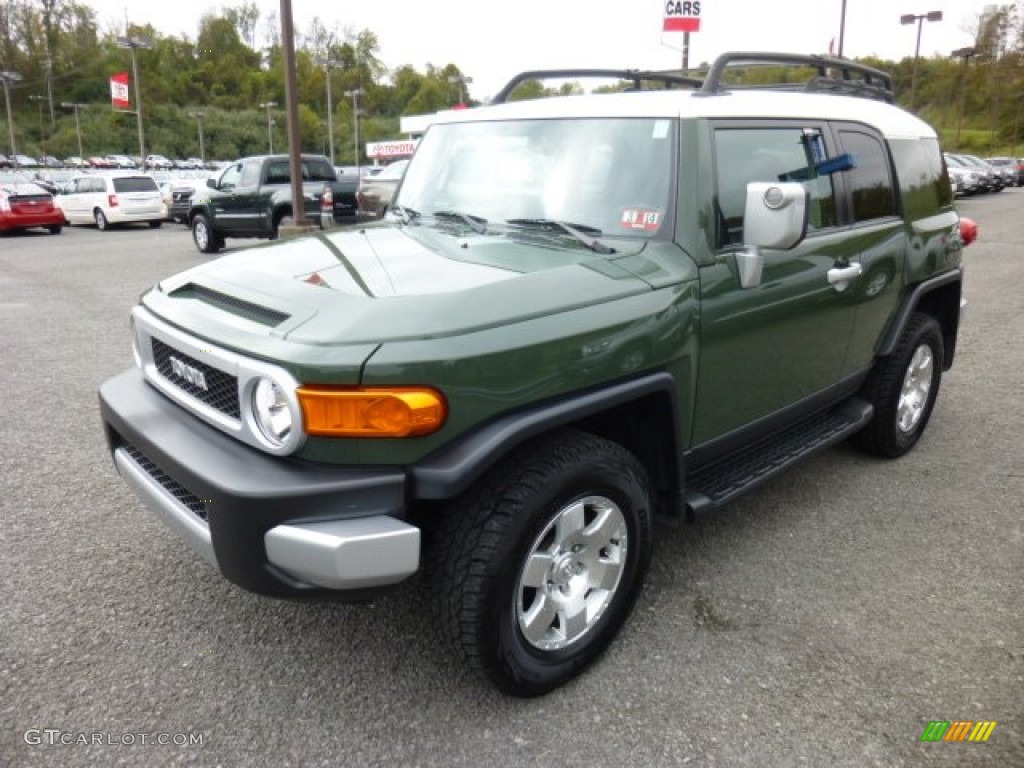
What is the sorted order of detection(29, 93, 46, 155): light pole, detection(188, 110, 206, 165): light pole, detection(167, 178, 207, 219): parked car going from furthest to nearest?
detection(29, 93, 46, 155): light pole, detection(188, 110, 206, 165): light pole, detection(167, 178, 207, 219): parked car

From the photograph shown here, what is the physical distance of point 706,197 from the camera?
9.75 ft

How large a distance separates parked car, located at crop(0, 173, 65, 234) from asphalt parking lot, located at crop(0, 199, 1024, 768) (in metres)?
17.9

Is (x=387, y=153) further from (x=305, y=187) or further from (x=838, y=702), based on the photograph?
(x=838, y=702)

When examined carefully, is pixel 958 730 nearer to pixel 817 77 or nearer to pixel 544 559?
pixel 544 559

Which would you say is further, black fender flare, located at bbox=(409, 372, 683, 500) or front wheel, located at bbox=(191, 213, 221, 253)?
front wheel, located at bbox=(191, 213, 221, 253)

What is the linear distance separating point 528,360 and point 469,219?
4.12ft

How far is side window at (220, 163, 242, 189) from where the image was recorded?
15.1 metres

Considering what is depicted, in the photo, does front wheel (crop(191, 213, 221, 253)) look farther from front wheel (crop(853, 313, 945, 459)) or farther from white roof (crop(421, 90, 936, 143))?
front wheel (crop(853, 313, 945, 459))

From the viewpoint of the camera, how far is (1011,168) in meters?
37.4

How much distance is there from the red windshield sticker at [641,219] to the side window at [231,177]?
44.6ft

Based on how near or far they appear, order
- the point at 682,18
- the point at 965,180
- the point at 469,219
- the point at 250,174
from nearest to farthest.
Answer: the point at 469,219 → the point at 682,18 → the point at 250,174 → the point at 965,180

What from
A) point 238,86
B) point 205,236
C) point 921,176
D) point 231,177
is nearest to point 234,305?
point 921,176

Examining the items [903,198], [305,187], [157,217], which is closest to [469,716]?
[903,198]

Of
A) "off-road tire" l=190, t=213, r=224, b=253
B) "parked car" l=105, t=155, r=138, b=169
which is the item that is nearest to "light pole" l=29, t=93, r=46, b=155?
"parked car" l=105, t=155, r=138, b=169
